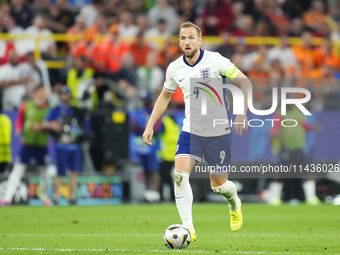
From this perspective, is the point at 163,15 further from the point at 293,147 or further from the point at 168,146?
the point at 293,147

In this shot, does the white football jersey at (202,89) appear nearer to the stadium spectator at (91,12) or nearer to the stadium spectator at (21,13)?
the stadium spectator at (21,13)

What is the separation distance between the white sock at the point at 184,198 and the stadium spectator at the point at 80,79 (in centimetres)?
785

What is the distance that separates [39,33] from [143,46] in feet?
9.38

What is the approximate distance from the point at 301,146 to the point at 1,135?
6967mm

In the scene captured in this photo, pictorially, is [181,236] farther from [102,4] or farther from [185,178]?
[102,4]

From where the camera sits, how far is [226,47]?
664 inches

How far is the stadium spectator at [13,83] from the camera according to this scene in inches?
589

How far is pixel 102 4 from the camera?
18.2 metres

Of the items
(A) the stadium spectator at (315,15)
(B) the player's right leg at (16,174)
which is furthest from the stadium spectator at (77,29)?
(A) the stadium spectator at (315,15)

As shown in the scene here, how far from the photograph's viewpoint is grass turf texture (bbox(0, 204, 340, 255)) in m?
6.74

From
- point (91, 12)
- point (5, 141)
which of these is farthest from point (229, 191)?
point (91, 12)

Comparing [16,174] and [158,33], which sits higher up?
[158,33]

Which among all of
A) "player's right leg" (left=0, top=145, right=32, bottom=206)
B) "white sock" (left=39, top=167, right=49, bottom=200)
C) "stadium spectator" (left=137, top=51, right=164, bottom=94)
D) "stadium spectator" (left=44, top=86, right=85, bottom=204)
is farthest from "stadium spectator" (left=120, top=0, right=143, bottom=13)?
"white sock" (left=39, top=167, right=49, bottom=200)

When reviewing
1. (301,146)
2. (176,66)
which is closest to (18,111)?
(301,146)
